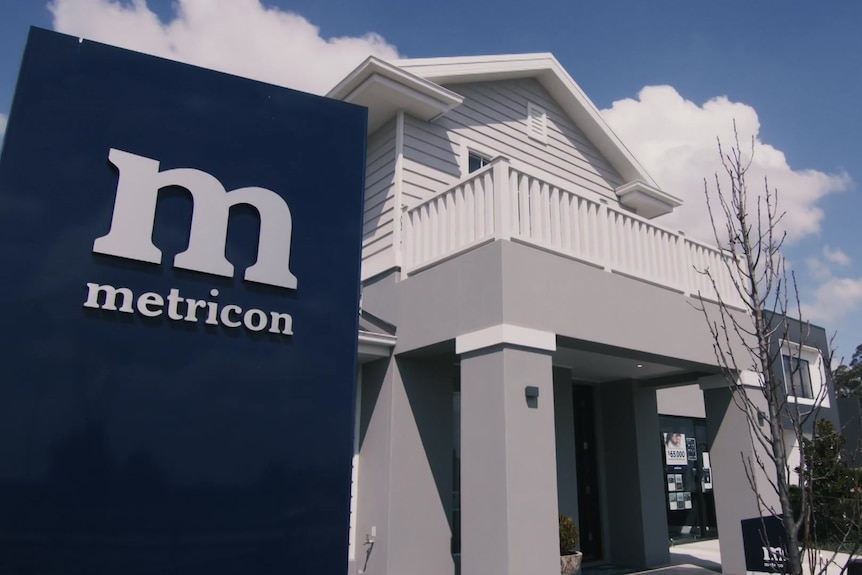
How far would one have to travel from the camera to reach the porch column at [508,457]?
5.70 m

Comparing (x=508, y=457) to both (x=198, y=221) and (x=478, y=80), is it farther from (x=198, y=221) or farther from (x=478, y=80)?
(x=478, y=80)

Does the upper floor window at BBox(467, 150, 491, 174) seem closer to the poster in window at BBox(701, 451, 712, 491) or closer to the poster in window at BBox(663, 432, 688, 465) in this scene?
the poster in window at BBox(663, 432, 688, 465)

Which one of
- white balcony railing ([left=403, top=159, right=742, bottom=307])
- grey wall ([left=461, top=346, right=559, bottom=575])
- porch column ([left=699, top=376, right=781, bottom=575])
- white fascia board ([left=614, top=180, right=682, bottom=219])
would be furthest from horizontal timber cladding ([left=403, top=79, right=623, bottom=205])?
porch column ([left=699, top=376, right=781, bottom=575])

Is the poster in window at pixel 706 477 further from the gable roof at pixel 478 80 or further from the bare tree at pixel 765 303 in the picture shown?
the bare tree at pixel 765 303

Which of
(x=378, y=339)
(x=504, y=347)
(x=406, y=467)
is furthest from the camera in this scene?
(x=378, y=339)

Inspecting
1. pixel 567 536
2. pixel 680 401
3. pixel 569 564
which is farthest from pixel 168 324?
pixel 680 401

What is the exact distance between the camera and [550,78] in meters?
11.7

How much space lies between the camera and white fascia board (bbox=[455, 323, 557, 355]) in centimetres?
618

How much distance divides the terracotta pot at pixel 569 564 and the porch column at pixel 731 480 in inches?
92.6

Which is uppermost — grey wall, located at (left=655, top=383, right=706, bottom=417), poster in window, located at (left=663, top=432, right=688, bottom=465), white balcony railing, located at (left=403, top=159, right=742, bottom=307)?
white balcony railing, located at (left=403, top=159, right=742, bottom=307)

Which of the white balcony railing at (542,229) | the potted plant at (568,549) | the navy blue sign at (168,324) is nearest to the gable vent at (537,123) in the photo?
the white balcony railing at (542,229)

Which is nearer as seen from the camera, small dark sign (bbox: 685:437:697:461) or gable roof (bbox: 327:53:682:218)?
gable roof (bbox: 327:53:682:218)

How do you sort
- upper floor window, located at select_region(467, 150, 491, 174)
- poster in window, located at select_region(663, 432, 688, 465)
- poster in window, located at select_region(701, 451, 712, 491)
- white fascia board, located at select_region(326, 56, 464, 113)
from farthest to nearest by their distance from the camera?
1. poster in window, located at select_region(701, 451, 712, 491)
2. poster in window, located at select_region(663, 432, 688, 465)
3. upper floor window, located at select_region(467, 150, 491, 174)
4. white fascia board, located at select_region(326, 56, 464, 113)

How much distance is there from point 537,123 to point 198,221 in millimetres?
9592
